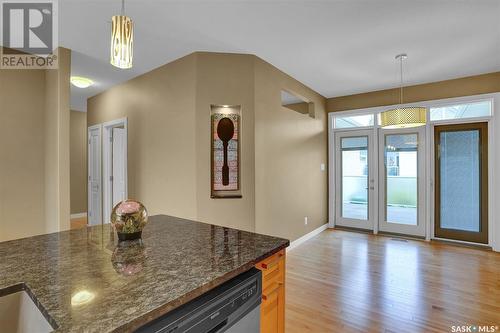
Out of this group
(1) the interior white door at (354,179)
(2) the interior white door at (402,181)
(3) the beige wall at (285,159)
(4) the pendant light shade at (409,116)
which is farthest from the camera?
(1) the interior white door at (354,179)

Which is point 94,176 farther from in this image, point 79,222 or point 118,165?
point 79,222

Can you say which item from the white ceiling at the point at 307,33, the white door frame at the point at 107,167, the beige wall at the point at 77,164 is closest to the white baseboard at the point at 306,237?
the white ceiling at the point at 307,33

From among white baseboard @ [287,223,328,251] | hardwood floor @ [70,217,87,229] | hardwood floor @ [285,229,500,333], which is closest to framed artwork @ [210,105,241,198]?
hardwood floor @ [285,229,500,333]

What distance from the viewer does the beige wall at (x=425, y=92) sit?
4188 mm

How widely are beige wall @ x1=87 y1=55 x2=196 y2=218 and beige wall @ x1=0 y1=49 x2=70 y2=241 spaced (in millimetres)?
1053

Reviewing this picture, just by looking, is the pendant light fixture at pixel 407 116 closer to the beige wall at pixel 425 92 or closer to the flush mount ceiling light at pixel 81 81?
the beige wall at pixel 425 92

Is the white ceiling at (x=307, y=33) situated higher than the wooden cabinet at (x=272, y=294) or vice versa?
the white ceiling at (x=307, y=33)

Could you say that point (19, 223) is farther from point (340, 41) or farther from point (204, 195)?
point (340, 41)

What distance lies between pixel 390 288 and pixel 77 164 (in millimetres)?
7108

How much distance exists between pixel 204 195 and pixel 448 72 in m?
4.18

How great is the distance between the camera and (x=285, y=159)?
416 centimetres

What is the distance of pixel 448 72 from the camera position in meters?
4.11

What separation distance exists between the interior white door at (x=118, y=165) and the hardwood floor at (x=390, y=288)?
128 inches

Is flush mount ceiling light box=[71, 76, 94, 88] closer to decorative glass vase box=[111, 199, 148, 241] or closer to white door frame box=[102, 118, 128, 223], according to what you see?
white door frame box=[102, 118, 128, 223]
